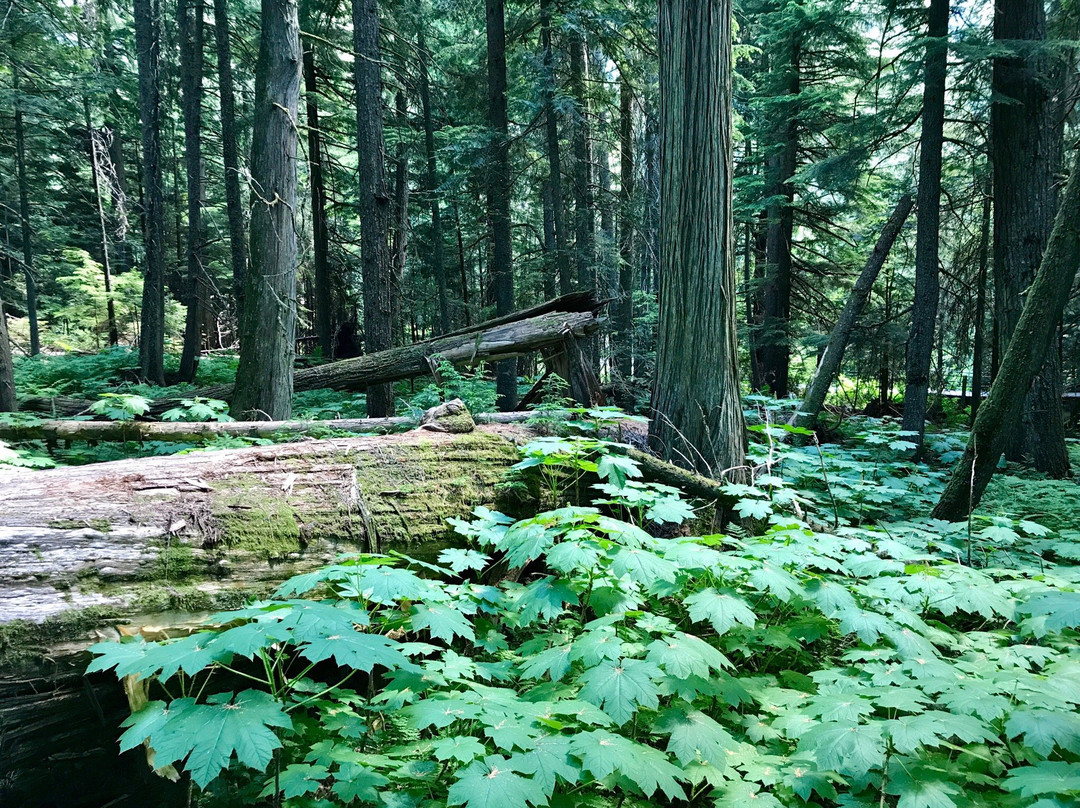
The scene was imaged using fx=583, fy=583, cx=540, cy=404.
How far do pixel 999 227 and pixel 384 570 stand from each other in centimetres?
1032

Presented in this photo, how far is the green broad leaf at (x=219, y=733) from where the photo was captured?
148 centimetres

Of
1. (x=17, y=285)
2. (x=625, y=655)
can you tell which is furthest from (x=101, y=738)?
(x=17, y=285)

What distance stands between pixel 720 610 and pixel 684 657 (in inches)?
10.3

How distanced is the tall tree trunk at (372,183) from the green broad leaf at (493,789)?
7.34 meters

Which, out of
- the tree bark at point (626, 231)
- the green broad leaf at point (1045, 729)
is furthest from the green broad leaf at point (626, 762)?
the tree bark at point (626, 231)

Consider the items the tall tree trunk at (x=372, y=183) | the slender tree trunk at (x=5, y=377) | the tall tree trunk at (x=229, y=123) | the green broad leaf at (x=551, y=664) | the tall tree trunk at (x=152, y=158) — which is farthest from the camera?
the tall tree trunk at (x=152, y=158)

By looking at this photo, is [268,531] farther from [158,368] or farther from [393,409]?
[158,368]

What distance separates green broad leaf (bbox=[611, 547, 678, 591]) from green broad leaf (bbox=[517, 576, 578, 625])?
0.80 feet

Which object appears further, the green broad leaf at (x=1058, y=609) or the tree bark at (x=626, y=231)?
the tree bark at (x=626, y=231)

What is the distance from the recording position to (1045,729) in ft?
6.12

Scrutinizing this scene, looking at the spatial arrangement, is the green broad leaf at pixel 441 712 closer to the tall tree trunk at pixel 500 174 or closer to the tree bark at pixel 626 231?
the tall tree trunk at pixel 500 174

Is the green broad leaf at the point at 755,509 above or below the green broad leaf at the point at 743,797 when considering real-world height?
above

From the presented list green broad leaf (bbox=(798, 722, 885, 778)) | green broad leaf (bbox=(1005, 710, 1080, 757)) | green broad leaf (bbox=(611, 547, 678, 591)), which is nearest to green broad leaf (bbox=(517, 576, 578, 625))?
green broad leaf (bbox=(611, 547, 678, 591))

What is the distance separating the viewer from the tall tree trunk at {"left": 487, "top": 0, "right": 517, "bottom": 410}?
11250mm
